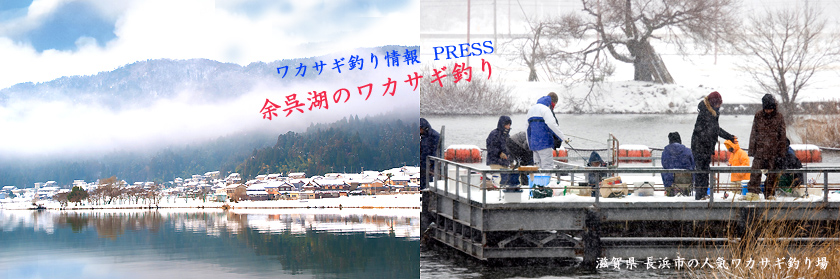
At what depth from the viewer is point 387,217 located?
33.9ft

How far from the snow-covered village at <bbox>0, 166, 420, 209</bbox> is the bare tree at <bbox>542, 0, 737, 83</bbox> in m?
4.96

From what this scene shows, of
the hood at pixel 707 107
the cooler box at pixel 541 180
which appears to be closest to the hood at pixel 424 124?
the cooler box at pixel 541 180

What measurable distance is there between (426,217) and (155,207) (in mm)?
2556

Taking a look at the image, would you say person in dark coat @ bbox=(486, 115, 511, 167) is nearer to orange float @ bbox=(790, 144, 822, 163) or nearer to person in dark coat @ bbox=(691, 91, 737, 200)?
person in dark coat @ bbox=(691, 91, 737, 200)

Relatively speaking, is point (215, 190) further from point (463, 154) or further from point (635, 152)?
point (635, 152)

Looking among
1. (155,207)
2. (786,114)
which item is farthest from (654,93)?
(155,207)

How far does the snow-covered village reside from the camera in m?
8.52

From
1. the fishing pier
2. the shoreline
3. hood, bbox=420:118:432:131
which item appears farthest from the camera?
the shoreline

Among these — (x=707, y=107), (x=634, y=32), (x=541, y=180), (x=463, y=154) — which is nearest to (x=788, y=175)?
(x=707, y=107)

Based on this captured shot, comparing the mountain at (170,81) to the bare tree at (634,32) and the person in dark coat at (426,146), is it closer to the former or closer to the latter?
the person in dark coat at (426,146)

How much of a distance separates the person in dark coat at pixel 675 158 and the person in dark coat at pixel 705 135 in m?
0.08

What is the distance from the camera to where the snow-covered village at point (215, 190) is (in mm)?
8516

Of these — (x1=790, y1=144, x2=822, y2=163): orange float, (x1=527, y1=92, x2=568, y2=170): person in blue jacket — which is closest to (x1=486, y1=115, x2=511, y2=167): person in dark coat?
(x1=527, y1=92, x2=568, y2=170): person in blue jacket

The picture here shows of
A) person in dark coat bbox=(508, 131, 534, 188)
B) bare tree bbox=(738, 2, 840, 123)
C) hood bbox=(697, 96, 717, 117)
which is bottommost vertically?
person in dark coat bbox=(508, 131, 534, 188)
